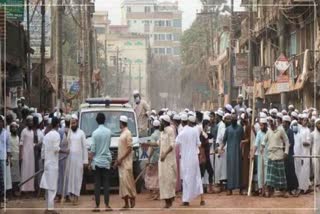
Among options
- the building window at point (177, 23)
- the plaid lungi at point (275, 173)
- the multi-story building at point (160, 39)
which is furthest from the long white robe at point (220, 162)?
the building window at point (177, 23)

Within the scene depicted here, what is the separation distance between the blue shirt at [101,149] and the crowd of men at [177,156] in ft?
0.06

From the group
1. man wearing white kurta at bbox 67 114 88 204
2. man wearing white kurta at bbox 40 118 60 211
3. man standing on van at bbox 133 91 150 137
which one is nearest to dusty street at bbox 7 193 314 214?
man wearing white kurta at bbox 67 114 88 204

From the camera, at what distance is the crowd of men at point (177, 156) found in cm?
1594

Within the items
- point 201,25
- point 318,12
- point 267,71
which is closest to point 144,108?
point 318,12

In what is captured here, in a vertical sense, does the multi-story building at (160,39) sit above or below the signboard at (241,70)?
above

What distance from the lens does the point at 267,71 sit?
152 ft

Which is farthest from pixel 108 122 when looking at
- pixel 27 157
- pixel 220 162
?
pixel 220 162

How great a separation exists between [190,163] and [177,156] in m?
1.70

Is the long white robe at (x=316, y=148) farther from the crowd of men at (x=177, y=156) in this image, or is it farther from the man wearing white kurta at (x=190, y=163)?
the man wearing white kurta at (x=190, y=163)

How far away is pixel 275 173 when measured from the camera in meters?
18.6

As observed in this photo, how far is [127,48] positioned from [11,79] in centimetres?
9165

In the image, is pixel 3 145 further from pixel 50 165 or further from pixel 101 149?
pixel 101 149

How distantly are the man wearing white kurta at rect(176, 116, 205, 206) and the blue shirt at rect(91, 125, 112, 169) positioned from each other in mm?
1627

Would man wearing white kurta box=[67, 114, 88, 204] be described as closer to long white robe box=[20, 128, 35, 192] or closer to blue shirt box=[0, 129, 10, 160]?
blue shirt box=[0, 129, 10, 160]
